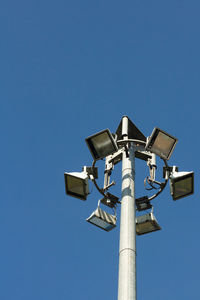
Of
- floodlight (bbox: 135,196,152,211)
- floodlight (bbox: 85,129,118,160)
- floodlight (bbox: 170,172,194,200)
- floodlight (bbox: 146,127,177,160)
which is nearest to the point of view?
floodlight (bbox: 85,129,118,160)

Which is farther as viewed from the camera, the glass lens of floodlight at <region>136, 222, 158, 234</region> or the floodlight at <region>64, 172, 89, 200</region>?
the glass lens of floodlight at <region>136, 222, 158, 234</region>

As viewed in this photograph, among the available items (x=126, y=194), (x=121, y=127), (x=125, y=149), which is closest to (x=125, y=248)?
(x=126, y=194)

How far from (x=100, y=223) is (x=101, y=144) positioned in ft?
5.10

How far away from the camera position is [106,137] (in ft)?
28.0

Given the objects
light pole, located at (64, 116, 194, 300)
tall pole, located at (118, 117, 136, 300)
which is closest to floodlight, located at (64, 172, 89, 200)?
light pole, located at (64, 116, 194, 300)

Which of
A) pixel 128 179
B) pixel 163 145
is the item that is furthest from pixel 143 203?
pixel 163 145

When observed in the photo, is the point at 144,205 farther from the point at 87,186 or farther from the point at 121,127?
the point at 121,127

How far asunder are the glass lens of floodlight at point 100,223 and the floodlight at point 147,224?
1.81 ft

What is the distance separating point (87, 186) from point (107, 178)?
2.39 ft

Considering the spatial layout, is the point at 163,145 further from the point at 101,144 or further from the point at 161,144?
the point at 101,144

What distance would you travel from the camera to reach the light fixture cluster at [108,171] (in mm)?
8576

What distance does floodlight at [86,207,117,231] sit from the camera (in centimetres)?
898

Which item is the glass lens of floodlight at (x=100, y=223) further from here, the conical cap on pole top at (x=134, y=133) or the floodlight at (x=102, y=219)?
the conical cap on pole top at (x=134, y=133)

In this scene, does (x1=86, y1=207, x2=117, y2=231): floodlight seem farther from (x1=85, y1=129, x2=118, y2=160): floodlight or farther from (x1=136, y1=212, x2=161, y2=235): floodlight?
(x1=85, y1=129, x2=118, y2=160): floodlight
